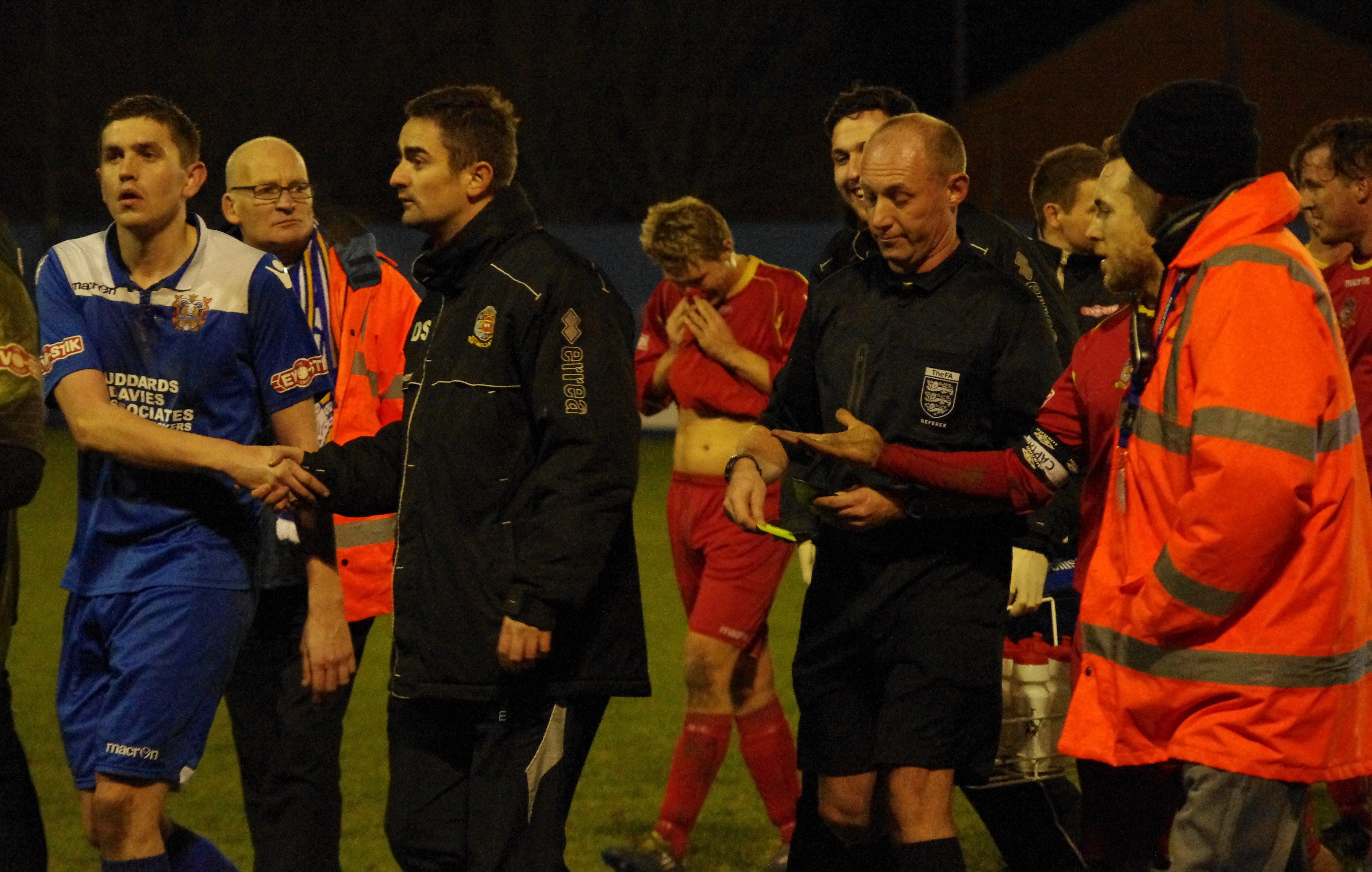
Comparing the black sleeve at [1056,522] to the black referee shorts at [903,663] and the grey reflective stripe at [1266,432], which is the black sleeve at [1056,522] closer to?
the black referee shorts at [903,663]

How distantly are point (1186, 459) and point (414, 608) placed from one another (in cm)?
188

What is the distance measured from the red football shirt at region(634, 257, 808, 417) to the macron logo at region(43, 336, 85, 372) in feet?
8.78

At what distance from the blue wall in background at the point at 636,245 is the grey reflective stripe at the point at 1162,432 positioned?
63.9ft

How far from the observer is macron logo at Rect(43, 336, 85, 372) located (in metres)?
4.41

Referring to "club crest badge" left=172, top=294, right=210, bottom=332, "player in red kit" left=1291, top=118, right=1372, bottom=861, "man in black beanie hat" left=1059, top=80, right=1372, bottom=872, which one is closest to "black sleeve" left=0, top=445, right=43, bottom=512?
"club crest badge" left=172, top=294, right=210, bottom=332

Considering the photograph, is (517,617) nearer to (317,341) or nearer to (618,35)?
(317,341)

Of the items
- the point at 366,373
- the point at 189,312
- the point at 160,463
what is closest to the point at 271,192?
the point at 366,373

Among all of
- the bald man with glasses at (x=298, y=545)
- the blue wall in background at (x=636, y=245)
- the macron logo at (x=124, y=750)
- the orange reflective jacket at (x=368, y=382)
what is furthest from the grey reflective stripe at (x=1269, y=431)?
the blue wall in background at (x=636, y=245)

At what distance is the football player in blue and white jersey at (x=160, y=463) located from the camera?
429cm

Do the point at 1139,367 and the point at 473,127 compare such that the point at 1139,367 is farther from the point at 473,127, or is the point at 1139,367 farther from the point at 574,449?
the point at 473,127

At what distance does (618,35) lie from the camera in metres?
32.8

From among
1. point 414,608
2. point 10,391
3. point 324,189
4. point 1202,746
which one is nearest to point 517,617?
point 414,608

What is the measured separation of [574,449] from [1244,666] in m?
1.62

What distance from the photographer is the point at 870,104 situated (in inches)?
210
